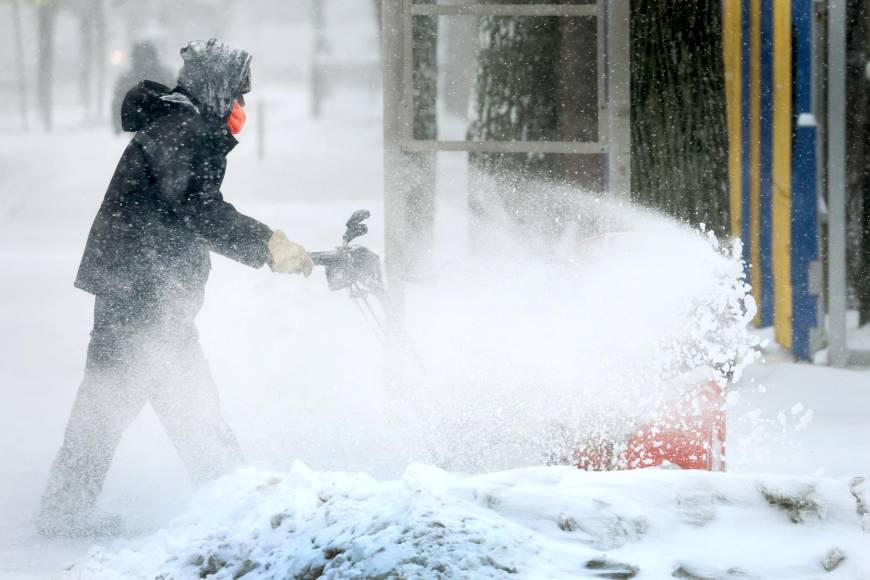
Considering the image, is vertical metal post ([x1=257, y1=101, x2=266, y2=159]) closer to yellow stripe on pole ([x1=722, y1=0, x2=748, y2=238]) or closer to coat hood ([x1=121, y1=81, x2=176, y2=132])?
yellow stripe on pole ([x1=722, y1=0, x2=748, y2=238])

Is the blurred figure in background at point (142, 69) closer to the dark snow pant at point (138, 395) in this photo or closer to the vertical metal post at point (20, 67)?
the vertical metal post at point (20, 67)

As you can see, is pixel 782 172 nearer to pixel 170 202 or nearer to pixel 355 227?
pixel 355 227

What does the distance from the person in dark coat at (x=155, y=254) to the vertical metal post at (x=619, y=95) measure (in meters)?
2.24

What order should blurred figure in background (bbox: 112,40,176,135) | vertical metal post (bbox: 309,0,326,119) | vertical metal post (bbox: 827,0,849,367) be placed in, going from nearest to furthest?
vertical metal post (bbox: 827,0,849,367), blurred figure in background (bbox: 112,40,176,135), vertical metal post (bbox: 309,0,326,119)

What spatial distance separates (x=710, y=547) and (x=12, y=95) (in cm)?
3245

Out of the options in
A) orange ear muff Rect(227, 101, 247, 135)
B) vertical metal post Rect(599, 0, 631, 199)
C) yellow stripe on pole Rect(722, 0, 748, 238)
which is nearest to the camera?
orange ear muff Rect(227, 101, 247, 135)

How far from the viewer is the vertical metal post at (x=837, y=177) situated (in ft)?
20.7

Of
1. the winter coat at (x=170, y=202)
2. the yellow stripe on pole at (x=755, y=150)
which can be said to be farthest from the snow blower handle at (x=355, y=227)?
the yellow stripe on pole at (x=755, y=150)

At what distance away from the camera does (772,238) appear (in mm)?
6699

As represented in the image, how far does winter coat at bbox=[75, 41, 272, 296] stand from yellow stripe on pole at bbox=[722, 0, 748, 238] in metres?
3.74

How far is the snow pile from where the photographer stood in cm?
286

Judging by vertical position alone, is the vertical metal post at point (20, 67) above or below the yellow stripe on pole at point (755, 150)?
above

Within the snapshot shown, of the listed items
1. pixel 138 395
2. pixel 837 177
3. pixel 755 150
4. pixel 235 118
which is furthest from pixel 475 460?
pixel 755 150

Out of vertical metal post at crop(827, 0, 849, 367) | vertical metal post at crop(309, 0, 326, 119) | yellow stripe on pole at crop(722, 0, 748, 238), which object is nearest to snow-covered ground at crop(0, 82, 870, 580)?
vertical metal post at crop(827, 0, 849, 367)
